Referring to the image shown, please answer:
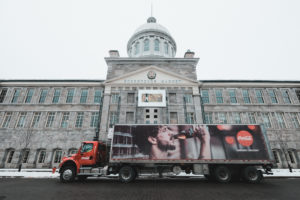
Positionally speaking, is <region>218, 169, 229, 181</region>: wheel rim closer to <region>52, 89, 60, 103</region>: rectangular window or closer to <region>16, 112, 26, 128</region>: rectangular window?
<region>52, 89, 60, 103</region>: rectangular window

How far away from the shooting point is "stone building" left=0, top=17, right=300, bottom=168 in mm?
17469

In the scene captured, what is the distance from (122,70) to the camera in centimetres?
2108

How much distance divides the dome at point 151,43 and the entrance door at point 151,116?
45.5 ft

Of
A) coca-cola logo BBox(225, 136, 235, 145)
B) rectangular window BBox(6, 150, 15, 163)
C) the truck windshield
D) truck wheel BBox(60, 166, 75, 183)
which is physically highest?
coca-cola logo BBox(225, 136, 235, 145)

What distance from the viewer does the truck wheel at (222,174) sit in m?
8.83

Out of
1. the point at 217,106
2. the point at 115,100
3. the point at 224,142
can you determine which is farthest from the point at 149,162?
the point at 217,106

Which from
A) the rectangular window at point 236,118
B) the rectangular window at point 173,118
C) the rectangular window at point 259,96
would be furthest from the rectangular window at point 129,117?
the rectangular window at point 259,96

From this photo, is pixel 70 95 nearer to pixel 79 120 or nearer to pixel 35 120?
pixel 79 120

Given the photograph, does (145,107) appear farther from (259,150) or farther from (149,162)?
(259,150)

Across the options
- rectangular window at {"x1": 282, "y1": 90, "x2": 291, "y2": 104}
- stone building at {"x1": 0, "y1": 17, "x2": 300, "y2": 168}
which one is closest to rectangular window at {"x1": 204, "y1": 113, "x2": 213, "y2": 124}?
stone building at {"x1": 0, "y1": 17, "x2": 300, "y2": 168}

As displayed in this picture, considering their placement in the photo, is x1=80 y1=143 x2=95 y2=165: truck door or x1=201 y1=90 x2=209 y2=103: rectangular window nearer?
x1=80 y1=143 x2=95 y2=165: truck door

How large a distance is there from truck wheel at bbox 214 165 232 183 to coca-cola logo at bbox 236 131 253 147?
6.91ft

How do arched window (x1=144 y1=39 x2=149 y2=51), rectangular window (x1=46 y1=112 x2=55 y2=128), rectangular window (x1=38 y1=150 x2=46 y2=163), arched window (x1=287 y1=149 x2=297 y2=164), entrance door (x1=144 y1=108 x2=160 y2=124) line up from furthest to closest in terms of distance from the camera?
arched window (x1=144 y1=39 x2=149 y2=51)
rectangular window (x1=46 y1=112 x2=55 y2=128)
entrance door (x1=144 y1=108 x2=160 y2=124)
rectangular window (x1=38 y1=150 x2=46 y2=163)
arched window (x1=287 y1=149 x2=297 y2=164)

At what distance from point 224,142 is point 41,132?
21046mm
